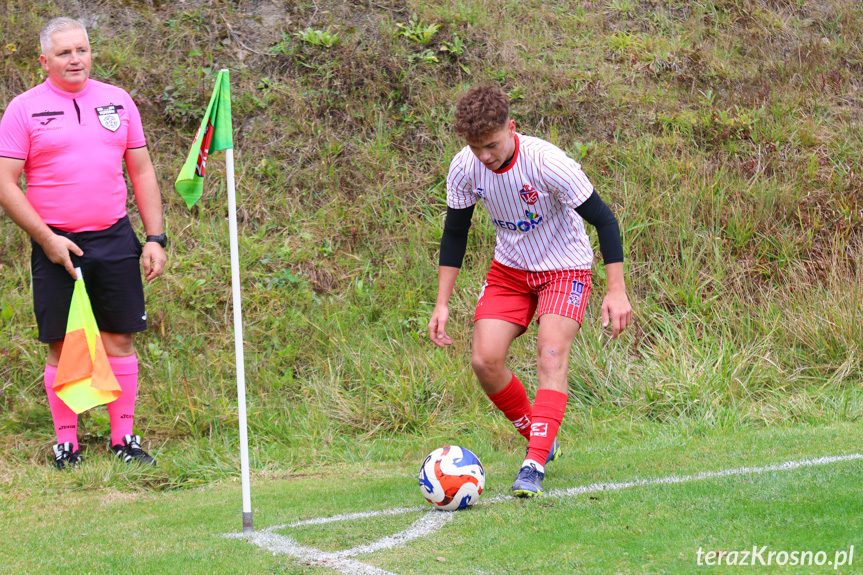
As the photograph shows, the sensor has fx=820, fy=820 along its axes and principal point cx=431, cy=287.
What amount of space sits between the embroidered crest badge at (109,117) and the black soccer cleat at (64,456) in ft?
7.39

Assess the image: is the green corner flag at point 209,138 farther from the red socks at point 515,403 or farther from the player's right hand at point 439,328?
the red socks at point 515,403

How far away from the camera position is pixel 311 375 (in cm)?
734

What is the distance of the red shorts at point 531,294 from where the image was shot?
464 centimetres

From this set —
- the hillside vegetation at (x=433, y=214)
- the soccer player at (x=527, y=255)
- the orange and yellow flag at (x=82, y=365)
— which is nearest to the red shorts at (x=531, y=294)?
the soccer player at (x=527, y=255)

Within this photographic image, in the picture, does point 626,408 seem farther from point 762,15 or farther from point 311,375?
point 762,15

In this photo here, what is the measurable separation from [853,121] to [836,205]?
1.61 meters

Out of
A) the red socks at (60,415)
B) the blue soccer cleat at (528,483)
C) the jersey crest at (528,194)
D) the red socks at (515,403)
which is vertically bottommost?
the red socks at (60,415)

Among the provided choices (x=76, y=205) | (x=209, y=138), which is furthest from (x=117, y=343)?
(x=209, y=138)

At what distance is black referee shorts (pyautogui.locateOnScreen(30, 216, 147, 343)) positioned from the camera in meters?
5.60

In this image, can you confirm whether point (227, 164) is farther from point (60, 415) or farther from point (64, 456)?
point (64, 456)

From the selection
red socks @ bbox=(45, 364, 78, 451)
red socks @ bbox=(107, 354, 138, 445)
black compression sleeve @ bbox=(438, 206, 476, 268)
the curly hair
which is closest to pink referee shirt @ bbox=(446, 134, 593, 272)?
black compression sleeve @ bbox=(438, 206, 476, 268)

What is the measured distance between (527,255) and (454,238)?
450 millimetres

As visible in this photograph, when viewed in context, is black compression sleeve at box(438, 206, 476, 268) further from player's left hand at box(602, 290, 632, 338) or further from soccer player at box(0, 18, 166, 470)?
soccer player at box(0, 18, 166, 470)

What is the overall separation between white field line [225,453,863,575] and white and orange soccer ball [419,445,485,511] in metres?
0.09
